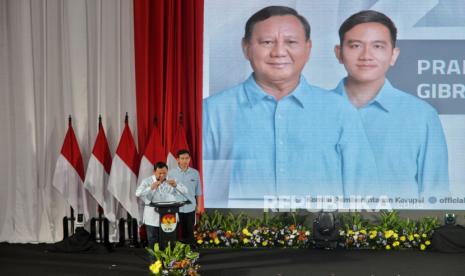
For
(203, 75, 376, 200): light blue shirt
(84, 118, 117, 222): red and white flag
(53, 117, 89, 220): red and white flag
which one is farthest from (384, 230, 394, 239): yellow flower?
(53, 117, 89, 220): red and white flag

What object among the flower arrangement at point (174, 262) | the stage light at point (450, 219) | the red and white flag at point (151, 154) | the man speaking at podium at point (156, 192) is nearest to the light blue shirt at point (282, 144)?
the red and white flag at point (151, 154)

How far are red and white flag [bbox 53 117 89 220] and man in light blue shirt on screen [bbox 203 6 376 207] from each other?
1.54 meters

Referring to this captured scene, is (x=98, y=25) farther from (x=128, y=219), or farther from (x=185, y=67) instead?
(x=128, y=219)

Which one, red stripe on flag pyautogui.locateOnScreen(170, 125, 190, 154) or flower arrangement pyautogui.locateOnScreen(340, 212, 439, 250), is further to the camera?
red stripe on flag pyautogui.locateOnScreen(170, 125, 190, 154)

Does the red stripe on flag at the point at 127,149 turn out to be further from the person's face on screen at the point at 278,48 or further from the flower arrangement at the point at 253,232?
the person's face on screen at the point at 278,48

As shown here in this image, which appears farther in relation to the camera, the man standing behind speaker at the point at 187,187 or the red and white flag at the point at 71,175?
the red and white flag at the point at 71,175

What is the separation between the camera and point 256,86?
29.5ft

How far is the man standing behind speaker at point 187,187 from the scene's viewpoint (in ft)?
26.7

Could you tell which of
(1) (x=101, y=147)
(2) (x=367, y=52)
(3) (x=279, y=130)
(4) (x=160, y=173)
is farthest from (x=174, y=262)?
(2) (x=367, y=52)

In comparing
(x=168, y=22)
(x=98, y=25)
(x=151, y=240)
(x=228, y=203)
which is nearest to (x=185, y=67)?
(x=168, y=22)

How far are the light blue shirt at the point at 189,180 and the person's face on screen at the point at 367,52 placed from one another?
233 centimetres

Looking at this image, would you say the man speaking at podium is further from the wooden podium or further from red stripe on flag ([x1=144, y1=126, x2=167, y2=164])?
red stripe on flag ([x1=144, y1=126, x2=167, y2=164])

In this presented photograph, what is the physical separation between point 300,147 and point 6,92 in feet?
12.3

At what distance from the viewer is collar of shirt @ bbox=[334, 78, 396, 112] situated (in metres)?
8.88
